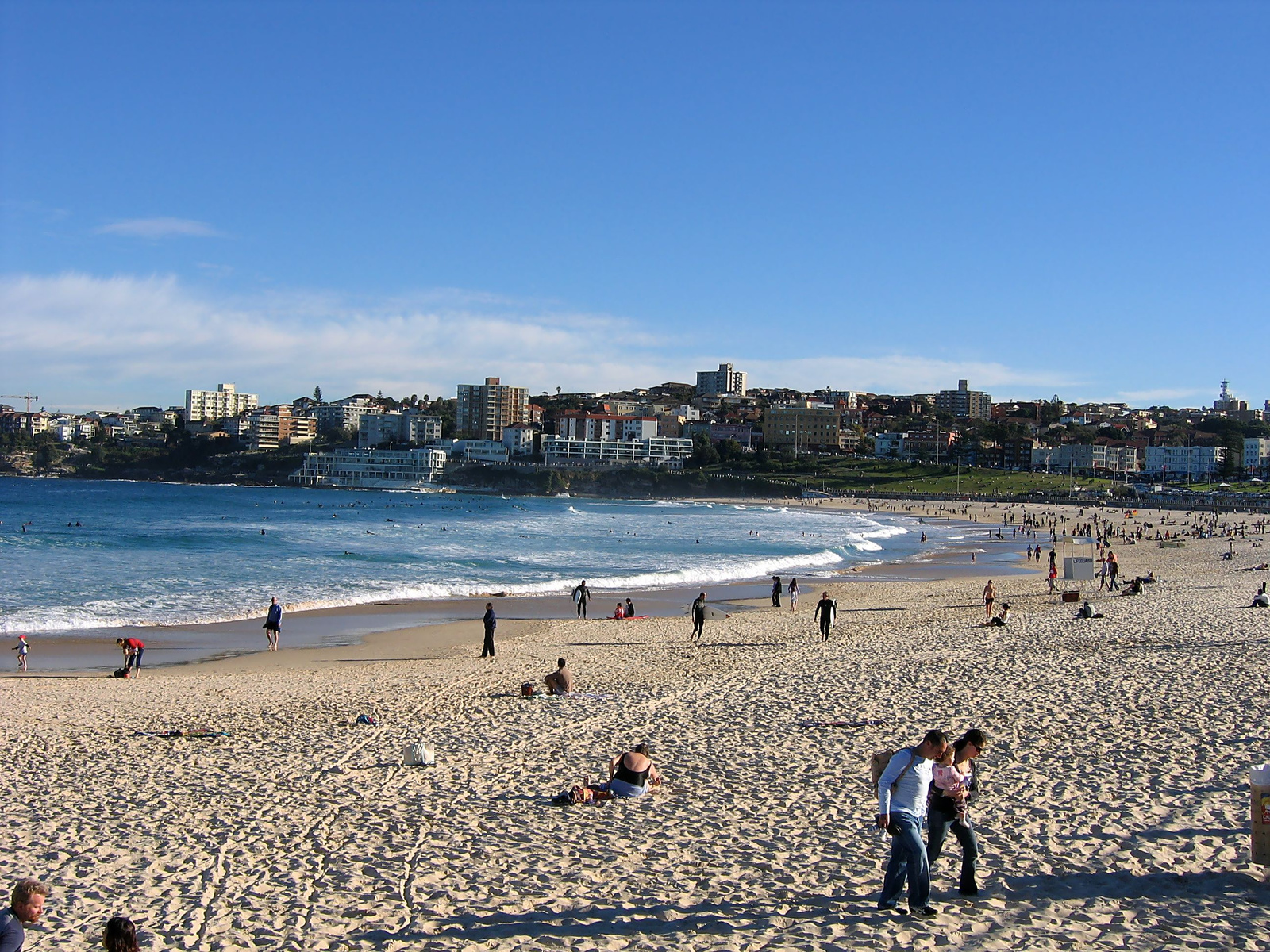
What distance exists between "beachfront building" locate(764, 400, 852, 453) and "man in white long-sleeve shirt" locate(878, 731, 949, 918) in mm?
151975

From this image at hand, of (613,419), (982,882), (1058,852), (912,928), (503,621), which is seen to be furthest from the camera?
(613,419)

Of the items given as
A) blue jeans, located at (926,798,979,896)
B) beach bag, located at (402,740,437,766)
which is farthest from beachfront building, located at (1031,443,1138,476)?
blue jeans, located at (926,798,979,896)

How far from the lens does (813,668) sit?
47.5 ft

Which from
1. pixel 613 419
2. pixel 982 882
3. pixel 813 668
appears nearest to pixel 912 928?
pixel 982 882

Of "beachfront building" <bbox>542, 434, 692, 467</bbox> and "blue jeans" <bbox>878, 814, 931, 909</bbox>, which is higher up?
"beachfront building" <bbox>542, 434, 692, 467</bbox>

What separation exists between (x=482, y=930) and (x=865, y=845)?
276 cm

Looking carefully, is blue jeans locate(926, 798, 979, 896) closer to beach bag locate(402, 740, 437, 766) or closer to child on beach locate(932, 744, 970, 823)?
child on beach locate(932, 744, 970, 823)

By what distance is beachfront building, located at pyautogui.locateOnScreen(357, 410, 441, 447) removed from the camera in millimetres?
177750

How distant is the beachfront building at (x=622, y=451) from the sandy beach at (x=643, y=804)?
13646cm

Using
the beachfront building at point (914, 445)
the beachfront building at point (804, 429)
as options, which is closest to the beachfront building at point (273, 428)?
the beachfront building at point (804, 429)

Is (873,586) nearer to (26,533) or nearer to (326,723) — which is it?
(326,723)

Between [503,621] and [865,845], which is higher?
[865,845]

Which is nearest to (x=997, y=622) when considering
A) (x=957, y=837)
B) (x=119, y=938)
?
(x=957, y=837)

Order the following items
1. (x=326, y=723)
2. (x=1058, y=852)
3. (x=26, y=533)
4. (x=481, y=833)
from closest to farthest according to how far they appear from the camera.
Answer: (x=1058, y=852)
(x=481, y=833)
(x=326, y=723)
(x=26, y=533)
